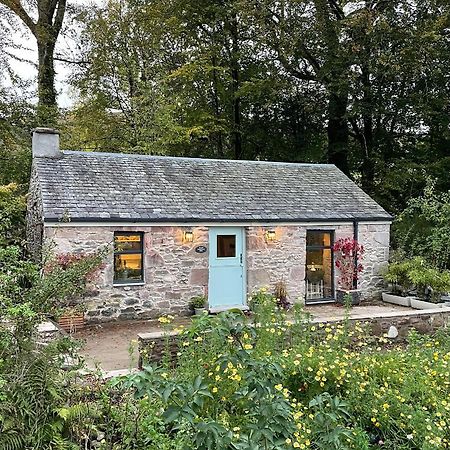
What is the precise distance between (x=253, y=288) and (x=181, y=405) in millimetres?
9059

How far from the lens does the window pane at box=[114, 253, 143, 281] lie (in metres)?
10.7

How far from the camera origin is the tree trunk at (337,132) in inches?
754

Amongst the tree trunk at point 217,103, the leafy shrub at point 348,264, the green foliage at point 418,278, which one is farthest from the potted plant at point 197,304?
the tree trunk at point 217,103

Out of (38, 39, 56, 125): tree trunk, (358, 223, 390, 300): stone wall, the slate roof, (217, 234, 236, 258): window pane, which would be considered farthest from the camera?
(38, 39, 56, 125): tree trunk

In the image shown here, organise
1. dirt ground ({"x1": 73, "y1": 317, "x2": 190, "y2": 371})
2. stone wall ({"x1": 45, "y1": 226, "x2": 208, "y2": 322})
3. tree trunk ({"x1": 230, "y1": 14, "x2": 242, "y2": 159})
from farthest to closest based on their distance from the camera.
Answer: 1. tree trunk ({"x1": 230, "y1": 14, "x2": 242, "y2": 159})
2. stone wall ({"x1": 45, "y1": 226, "x2": 208, "y2": 322})
3. dirt ground ({"x1": 73, "y1": 317, "x2": 190, "y2": 371})

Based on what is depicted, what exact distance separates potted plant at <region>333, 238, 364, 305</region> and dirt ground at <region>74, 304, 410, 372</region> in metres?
0.75

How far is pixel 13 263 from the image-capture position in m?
4.77

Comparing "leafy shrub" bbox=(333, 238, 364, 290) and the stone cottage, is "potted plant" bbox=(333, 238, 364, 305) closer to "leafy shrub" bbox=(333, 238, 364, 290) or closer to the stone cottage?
"leafy shrub" bbox=(333, 238, 364, 290)

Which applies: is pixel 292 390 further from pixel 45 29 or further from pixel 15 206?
pixel 45 29

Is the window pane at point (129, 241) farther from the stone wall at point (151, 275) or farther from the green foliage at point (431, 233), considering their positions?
the green foliage at point (431, 233)

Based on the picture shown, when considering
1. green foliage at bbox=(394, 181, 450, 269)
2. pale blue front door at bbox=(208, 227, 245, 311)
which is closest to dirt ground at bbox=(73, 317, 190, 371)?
pale blue front door at bbox=(208, 227, 245, 311)

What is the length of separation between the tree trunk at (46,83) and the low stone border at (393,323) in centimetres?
1249

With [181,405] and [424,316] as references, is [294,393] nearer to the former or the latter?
[181,405]

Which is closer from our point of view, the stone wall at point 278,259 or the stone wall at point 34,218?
the stone wall at point 34,218
